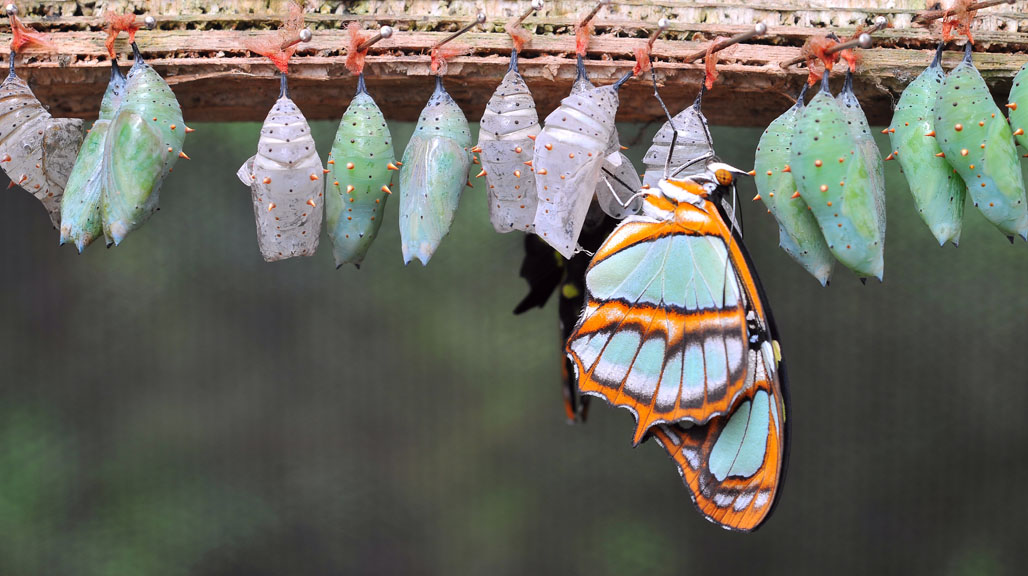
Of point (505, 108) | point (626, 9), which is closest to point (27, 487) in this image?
point (505, 108)

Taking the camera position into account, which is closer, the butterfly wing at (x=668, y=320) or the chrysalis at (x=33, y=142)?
the butterfly wing at (x=668, y=320)

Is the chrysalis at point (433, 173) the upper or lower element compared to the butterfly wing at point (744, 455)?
upper

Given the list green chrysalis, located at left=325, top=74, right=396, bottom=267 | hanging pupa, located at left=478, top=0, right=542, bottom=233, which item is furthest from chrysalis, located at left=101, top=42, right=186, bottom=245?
hanging pupa, located at left=478, top=0, right=542, bottom=233

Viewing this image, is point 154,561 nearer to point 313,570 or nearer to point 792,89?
point 313,570

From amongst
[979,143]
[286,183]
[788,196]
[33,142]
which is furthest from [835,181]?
[33,142]

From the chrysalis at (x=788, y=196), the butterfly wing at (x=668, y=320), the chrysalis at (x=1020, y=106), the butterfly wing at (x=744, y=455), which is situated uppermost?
the chrysalis at (x=1020, y=106)

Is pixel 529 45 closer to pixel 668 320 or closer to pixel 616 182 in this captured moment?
pixel 616 182

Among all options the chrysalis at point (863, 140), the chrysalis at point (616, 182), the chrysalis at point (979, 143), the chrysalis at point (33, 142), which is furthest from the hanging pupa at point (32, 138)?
the chrysalis at point (979, 143)

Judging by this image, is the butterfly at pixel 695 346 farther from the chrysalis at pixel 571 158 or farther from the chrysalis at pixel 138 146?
the chrysalis at pixel 138 146
